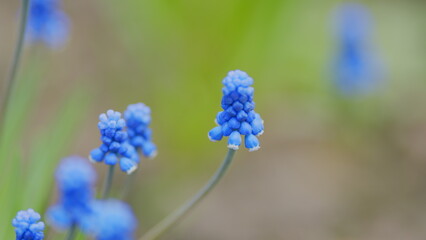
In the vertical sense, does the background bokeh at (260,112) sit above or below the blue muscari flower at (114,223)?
above

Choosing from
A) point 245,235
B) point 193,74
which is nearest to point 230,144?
point 245,235

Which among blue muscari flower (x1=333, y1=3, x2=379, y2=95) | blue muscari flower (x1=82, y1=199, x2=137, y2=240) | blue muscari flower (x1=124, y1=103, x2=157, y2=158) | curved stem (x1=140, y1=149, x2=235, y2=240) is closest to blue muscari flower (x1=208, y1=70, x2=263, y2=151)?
curved stem (x1=140, y1=149, x2=235, y2=240)

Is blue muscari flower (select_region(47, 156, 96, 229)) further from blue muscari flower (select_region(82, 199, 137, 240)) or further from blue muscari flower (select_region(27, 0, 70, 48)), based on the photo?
blue muscari flower (select_region(27, 0, 70, 48))

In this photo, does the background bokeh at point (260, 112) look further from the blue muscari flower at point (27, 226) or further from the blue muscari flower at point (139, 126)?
the blue muscari flower at point (27, 226)

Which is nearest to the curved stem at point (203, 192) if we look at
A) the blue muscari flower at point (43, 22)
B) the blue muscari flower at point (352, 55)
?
the blue muscari flower at point (43, 22)

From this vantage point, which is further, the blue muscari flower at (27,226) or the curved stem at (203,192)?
the curved stem at (203,192)

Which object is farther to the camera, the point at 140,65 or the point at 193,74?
the point at 140,65

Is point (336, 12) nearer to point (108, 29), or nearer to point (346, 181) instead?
point (346, 181)
